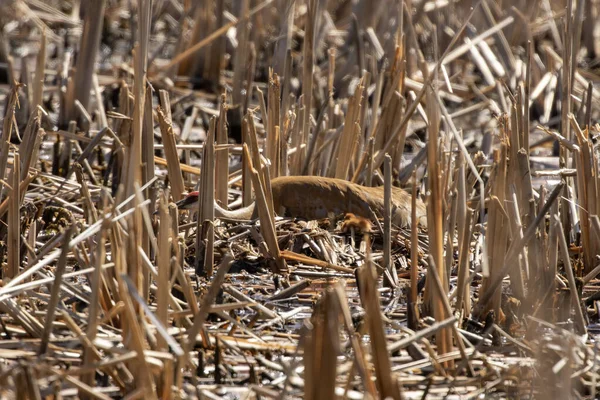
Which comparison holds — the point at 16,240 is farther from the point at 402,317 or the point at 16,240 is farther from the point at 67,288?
the point at 402,317

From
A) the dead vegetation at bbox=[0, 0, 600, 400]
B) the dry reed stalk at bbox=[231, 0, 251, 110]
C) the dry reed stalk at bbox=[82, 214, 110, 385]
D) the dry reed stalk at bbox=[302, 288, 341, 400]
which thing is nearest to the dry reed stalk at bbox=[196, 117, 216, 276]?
the dead vegetation at bbox=[0, 0, 600, 400]

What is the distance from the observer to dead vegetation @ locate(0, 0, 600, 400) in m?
3.08

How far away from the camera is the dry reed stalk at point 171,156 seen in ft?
15.5

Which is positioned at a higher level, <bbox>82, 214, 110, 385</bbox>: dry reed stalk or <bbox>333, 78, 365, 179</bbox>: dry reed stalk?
<bbox>333, 78, 365, 179</bbox>: dry reed stalk

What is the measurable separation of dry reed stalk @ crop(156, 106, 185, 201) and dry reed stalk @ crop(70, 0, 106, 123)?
2.43m

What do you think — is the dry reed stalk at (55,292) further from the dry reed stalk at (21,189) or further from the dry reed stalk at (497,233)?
the dry reed stalk at (497,233)

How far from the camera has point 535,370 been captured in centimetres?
324

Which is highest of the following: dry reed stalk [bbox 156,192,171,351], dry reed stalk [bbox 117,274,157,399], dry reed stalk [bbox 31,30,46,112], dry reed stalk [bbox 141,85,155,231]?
dry reed stalk [bbox 31,30,46,112]

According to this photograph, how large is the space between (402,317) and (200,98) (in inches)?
191

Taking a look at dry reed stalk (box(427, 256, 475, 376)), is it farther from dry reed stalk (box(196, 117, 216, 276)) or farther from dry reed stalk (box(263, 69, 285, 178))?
dry reed stalk (box(263, 69, 285, 178))

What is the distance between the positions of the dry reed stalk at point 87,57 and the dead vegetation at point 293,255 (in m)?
0.01

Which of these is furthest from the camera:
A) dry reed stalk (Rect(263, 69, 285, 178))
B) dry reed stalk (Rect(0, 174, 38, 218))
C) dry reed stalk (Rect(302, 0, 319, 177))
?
dry reed stalk (Rect(302, 0, 319, 177))

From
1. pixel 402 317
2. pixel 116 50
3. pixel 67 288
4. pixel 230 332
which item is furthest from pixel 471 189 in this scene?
pixel 116 50

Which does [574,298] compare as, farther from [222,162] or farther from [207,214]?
[222,162]
